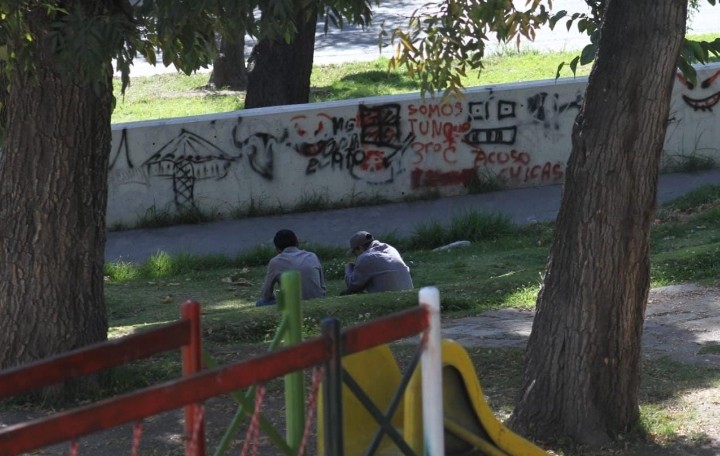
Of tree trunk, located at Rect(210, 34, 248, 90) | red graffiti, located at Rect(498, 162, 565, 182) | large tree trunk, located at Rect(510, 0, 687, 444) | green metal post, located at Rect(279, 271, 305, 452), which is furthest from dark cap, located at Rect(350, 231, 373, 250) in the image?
tree trunk, located at Rect(210, 34, 248, 90)

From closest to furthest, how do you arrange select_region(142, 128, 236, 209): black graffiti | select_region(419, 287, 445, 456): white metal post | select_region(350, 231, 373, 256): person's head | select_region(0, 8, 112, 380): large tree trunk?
select_region(419, 287, 445, 456): white metal post → select_region(0, 8, 112, 380): large tree trunk → select_region(350, 231, 373, 256): person's head → select_region(142, 128, 236, 209): black graffiti

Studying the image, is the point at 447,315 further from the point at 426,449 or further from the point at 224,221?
the point at 224,221

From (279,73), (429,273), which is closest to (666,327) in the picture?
(429,273)

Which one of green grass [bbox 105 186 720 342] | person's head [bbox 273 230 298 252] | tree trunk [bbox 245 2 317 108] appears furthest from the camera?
tree trunk [bbox 245 2 317 108]

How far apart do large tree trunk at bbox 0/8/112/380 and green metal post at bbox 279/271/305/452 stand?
2537mm

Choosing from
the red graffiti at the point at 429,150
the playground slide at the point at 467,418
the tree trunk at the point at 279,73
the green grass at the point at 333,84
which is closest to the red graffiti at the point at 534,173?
the red graffiti at the point at 429,150

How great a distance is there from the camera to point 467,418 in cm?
442

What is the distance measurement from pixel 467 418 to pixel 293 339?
32.5 inches

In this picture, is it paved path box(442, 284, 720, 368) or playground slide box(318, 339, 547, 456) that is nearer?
playground slide box(318, 339, 547, 456)

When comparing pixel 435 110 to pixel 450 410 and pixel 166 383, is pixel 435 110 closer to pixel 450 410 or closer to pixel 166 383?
pixel 450 410

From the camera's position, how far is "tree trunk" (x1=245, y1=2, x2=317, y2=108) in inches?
623

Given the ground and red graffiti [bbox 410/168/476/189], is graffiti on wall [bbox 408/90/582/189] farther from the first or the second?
the ground

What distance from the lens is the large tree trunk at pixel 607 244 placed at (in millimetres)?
5000

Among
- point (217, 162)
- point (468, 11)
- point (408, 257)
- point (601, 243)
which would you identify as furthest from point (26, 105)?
point (217, 162)
